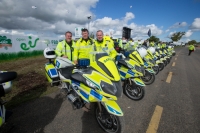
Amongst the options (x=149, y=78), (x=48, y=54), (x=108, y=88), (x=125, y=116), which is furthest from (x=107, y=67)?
(x=149, y=78)

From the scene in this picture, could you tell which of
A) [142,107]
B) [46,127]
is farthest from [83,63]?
[142,107]

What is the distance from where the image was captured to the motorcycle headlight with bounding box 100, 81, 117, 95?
2.21 m

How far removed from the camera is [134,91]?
4.01 metres

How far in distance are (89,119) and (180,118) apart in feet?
7.16

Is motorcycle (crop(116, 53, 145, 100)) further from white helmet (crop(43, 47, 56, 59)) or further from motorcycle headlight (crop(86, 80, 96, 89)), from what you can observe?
white helmet (crop(43, 47, 56, 59))

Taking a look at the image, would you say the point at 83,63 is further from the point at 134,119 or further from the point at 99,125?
the point at 134,119

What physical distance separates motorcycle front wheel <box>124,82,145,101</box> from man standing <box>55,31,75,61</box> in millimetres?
2534

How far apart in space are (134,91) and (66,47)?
9.91 feet

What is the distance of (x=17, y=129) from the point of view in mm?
2547

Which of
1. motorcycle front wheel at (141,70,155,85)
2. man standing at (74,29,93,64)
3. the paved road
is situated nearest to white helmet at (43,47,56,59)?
man standing at (74,29,93,64)

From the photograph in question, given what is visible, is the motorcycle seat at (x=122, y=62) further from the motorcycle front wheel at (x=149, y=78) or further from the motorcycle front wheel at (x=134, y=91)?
the motorcycle front wheel at (x=149, y=78)

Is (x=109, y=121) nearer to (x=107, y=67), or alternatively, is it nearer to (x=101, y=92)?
(x=101, y=92)

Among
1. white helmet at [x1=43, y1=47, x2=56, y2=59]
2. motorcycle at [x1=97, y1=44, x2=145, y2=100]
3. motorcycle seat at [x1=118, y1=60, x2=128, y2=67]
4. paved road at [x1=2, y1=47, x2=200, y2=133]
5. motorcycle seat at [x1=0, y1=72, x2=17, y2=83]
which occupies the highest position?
white helmet at [x1=43, y1=47, x2=56, y2=59]

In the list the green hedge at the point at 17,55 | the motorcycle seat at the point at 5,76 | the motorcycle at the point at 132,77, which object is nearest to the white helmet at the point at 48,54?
the motorcycle at the point at 132,77
